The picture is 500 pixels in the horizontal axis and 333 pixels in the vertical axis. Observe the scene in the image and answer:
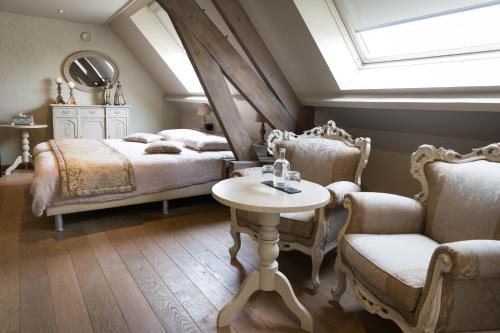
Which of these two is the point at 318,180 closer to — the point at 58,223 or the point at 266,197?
the point at 266,197

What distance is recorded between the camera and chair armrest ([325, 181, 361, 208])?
1.94 m

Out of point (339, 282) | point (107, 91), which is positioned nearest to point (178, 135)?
point (107, 91)

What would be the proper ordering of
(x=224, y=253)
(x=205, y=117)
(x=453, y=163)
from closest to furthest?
(x=453, y=163) → (x=224, y=253) → (x=205, y=117)

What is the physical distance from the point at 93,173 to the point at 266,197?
187cm

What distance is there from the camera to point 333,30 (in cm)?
263

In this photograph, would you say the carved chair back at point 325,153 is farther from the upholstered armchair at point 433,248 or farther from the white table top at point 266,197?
the white table top at point 266,197

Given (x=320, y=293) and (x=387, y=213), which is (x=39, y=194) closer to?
(x=320, y=293)

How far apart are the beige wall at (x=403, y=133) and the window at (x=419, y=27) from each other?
447 mm

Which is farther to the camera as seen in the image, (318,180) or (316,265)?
(318,180)

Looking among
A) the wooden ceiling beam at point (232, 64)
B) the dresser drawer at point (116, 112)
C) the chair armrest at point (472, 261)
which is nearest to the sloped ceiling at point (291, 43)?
the wooden ceiling beam at point (232, 64)

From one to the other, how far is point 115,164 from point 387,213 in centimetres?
228

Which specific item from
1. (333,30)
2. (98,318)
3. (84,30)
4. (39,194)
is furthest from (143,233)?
(84,30)

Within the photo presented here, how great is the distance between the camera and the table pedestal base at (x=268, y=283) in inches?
66.0

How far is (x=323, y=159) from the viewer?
2.47 meters
